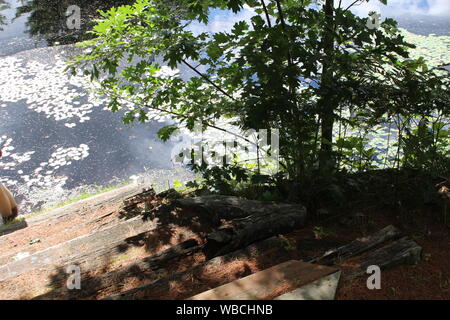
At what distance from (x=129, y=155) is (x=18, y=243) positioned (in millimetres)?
3307

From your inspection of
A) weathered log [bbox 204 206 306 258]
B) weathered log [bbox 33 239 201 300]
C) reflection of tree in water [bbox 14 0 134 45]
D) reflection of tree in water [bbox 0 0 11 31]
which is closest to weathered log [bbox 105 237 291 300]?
weathered log [bbox 204 206 306 258]

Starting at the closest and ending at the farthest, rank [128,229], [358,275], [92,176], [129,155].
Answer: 1. [358,275]
2. [128,229]
3. [92,176]
4. [129,155]

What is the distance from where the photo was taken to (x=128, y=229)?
338 centimetres

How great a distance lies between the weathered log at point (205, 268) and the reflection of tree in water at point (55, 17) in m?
10.5

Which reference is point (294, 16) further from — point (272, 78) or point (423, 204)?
point (423, 204)

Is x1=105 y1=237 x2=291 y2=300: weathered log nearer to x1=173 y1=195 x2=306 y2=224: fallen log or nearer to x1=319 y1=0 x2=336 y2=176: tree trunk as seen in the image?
x1=173 y1=195 x2=306 y2=224: fallen log

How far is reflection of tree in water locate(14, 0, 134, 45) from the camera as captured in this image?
11.3 m

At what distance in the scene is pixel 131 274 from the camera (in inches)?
96.7

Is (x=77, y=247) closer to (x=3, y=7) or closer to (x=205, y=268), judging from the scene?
(x=205, y=268)

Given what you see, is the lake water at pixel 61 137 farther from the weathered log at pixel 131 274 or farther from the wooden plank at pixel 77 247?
the weathered log at pixel 131 274

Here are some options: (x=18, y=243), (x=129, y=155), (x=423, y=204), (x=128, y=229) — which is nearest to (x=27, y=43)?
(x=129, y=155)

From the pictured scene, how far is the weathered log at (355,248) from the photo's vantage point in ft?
7.67

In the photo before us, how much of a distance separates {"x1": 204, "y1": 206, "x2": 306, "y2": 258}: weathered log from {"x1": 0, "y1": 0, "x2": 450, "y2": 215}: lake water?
231 cm

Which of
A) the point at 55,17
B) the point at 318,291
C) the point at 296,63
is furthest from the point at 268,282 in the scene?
the point at 55,17
